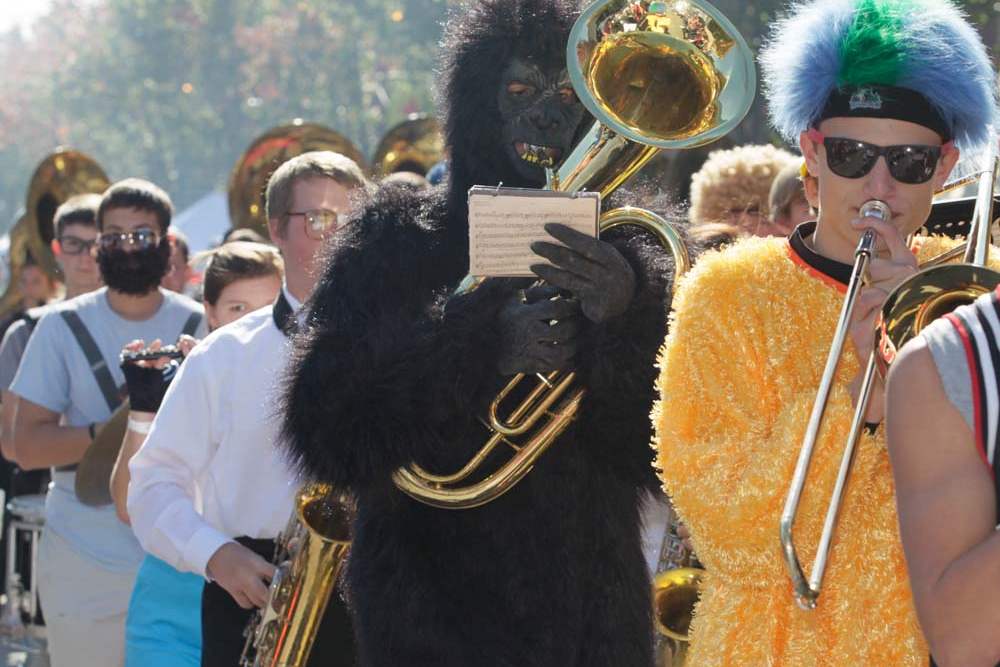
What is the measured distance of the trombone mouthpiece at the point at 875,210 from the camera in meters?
2.89

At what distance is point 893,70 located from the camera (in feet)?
9.86

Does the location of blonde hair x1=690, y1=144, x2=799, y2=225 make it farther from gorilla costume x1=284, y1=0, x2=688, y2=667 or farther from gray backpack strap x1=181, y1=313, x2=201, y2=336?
gorilla costume x1=284, y1=0, x2=688, y2=667

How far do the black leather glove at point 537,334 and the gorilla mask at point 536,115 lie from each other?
371 mm

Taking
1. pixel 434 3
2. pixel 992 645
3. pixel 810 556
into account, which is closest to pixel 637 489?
pixel 810 556

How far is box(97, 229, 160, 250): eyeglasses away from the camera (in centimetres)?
680

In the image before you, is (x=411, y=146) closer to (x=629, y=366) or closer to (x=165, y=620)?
(x=165, y=620)

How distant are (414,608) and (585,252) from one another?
94 cm

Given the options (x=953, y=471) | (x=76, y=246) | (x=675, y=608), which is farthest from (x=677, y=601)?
(x=76, y=246)

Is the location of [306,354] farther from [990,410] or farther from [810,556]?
[990,410]

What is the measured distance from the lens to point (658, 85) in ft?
12.6

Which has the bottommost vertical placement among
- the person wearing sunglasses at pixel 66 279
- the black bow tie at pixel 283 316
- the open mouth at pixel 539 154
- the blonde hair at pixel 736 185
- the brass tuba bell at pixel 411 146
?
the brass tuba bell at pixel 411 146

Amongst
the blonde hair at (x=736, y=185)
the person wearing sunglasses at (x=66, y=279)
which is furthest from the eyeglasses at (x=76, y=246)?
the blonde hair at (x=736, y=185)

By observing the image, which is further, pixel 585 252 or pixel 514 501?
pixel 514 501

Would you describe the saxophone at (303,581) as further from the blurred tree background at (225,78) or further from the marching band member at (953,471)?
the blurred tree background at (225,78)
